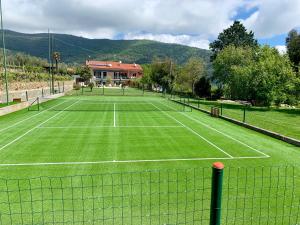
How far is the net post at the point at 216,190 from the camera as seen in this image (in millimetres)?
3529

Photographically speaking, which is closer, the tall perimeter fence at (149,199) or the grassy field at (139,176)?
the tall perimeter fence at (149,199)

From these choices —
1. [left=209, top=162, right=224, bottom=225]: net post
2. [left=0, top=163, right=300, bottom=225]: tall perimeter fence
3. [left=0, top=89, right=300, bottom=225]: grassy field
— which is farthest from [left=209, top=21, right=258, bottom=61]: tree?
[left=209, top=162, right=224, bottom=225]: net post

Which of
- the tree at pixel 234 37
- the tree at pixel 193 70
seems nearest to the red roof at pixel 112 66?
the tree at pixel 234 37

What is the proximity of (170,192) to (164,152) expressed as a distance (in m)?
4.50

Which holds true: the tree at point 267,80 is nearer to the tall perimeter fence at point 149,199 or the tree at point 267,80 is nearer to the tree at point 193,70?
the tree at point 193,70

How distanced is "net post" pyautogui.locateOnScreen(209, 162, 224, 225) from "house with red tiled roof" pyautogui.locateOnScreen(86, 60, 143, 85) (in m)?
109

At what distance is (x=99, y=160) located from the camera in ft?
35.7

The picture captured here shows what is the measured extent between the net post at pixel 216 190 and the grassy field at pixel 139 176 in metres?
2.59

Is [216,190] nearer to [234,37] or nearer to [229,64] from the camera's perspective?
[229,64]

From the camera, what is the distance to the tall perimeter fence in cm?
632

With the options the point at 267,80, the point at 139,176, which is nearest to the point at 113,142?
the point at 139,176

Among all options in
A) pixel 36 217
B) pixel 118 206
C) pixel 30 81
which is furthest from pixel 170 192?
pixel 30 81

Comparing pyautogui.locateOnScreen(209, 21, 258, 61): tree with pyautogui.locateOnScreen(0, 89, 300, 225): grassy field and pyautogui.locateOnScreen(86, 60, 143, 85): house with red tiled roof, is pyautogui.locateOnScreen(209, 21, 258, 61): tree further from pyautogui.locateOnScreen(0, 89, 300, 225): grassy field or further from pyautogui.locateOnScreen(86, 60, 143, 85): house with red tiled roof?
pyautogui.locateOnScreen(0, 89, 300, 225): grassy field

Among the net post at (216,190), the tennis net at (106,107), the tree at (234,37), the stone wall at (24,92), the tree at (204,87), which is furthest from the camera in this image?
the tree at (234,37)
